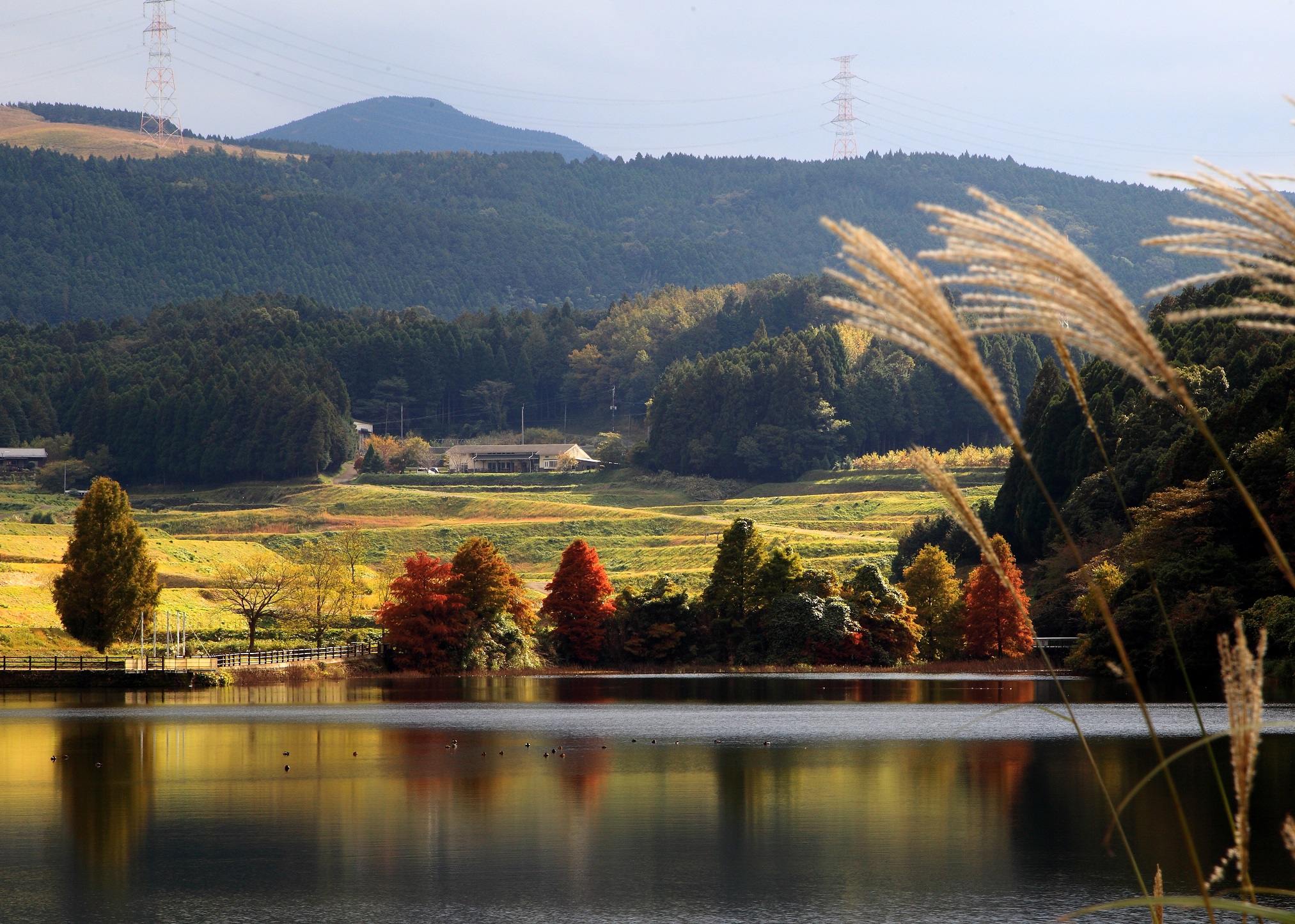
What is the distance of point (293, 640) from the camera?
6544cm

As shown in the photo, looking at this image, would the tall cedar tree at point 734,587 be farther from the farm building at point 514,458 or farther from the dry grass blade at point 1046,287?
the farm building at point 514,458

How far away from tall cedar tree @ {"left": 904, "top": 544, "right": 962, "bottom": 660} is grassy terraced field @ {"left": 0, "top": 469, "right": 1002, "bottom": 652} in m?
18.2

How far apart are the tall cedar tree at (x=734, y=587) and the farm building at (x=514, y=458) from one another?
9497cm

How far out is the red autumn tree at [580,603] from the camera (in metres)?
61.1

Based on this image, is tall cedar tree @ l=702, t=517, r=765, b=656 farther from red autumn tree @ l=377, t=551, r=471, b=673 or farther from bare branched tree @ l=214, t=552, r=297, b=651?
bare branched tree @ l=214, t=552, r=297, b=651

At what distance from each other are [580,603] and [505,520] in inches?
2214

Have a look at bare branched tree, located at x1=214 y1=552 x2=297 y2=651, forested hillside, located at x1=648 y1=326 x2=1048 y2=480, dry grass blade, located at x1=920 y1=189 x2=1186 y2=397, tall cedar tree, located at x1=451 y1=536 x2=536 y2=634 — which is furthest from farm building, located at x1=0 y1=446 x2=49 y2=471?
dry grass blade, located at x1=920 y1=189 x2=1186 y2=397

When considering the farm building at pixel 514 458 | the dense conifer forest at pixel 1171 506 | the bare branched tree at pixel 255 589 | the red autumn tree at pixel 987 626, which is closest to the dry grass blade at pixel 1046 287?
the dense conifer forest at pixel 1171 506

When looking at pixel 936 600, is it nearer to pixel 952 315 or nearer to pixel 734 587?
pixel 734 587

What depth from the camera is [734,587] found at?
61.3 metres

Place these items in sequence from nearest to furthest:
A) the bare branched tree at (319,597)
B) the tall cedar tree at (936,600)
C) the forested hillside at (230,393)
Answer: the tall cedar tree at (936,600) → the bare branched tree at (319,597) → the forested hillside at (230,393)

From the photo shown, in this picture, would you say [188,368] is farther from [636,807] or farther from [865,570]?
[636,807]

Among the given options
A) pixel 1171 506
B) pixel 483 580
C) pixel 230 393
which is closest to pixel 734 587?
pixel 483 580

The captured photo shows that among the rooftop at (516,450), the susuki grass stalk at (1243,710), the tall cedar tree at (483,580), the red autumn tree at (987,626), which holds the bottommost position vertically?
the red autumn tree at (987,626)
